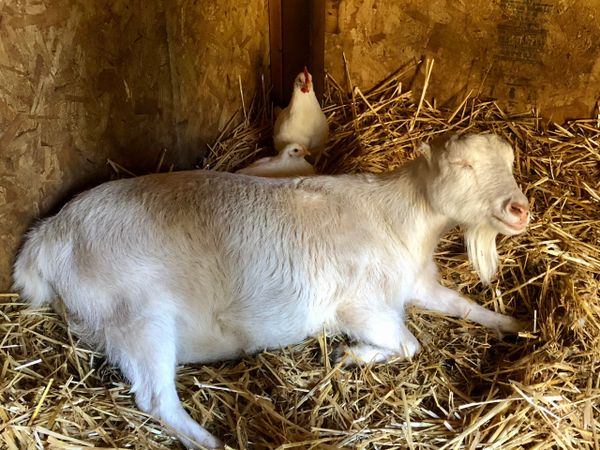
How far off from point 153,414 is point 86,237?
748mm

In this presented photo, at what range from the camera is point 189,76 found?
374 cm

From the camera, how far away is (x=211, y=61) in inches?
154

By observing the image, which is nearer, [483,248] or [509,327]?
[483,248]

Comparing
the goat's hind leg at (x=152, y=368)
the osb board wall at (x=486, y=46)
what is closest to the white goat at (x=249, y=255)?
the goat's hind leg at (x=152, y=368)

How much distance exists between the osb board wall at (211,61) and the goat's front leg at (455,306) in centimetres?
173

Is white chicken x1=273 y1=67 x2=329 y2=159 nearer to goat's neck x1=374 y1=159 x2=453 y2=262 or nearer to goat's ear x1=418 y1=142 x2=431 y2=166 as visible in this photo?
goat's neck x1=374 y1=159 x2=453 y2=262

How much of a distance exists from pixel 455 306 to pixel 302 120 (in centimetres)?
155

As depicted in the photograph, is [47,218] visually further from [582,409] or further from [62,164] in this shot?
[582,409]

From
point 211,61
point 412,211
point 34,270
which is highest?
point 211,61

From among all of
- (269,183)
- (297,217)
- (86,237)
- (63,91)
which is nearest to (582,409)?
(297,217)

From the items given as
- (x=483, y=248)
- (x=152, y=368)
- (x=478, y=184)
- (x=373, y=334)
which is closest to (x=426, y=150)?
(x=478, y=184)

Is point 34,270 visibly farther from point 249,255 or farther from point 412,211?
point 412,211

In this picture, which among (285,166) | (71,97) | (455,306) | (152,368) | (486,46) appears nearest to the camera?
(152,368)

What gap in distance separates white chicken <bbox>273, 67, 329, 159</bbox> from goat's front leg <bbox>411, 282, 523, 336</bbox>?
4.48ft
